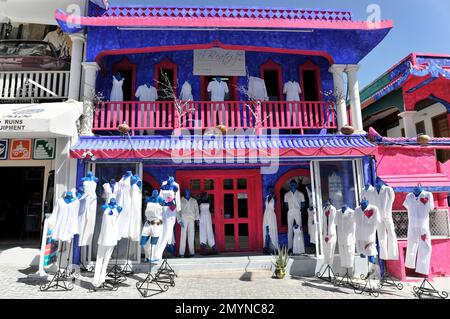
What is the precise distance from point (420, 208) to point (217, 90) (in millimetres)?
6408

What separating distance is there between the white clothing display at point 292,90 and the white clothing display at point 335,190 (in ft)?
9.37

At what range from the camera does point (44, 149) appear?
29.4ft

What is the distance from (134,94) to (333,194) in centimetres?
691

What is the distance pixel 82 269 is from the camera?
780 centimetres

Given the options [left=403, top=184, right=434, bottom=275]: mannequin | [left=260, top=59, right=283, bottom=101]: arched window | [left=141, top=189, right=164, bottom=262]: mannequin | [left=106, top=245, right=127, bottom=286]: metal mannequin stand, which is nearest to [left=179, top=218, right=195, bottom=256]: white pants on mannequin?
[left=106, top=245, right=127, bottom=286]: metal mannequin stand

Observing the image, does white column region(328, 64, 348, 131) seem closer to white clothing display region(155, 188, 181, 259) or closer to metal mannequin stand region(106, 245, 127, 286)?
white clothing display region(155, 188, 181, 259)

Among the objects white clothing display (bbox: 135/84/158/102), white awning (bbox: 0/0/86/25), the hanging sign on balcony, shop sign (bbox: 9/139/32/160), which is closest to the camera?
shop sign (bbox: 9/139/32/160)

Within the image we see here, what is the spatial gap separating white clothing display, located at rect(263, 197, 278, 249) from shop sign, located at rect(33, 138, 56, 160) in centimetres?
645

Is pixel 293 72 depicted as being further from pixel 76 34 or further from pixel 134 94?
pixel 76 34

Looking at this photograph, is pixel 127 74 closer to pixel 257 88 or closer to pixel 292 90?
pixel 257 88

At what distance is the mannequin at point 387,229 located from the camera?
693 centimetres

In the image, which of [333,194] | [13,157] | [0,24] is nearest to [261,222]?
[333,194]

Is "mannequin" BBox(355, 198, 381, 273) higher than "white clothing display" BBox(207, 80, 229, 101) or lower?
lower

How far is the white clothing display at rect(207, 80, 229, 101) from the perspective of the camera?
9.84 metres
